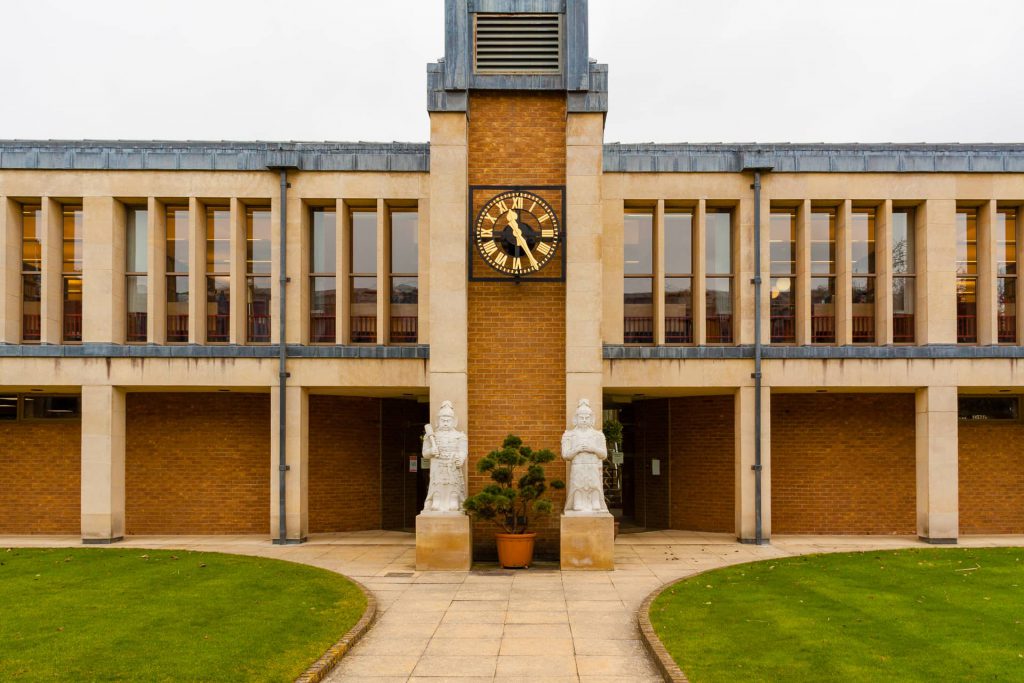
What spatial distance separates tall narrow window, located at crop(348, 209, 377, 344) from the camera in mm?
19359

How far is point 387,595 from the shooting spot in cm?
1334

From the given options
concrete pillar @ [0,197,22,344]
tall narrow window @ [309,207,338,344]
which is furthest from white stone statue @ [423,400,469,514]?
concrete pillar @ [0,197,22,344]

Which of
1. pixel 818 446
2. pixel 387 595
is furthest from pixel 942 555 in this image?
pixel 387 595

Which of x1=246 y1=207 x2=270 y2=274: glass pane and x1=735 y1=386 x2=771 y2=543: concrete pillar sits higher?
x1=246 y1=207 x2=270 y2=274: glass pane

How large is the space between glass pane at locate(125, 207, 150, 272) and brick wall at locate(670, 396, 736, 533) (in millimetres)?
14334

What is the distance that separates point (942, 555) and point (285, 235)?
16.0m

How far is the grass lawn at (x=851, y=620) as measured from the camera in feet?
29.3

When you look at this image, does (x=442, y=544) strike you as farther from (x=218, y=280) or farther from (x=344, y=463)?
(x=218, y=280)

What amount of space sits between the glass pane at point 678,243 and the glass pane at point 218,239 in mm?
10822

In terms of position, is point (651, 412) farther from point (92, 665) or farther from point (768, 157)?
point (92, 665)

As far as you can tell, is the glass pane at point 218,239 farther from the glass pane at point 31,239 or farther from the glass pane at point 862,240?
the glass pane at point 862,240

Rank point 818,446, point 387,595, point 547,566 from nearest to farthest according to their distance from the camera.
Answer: point 387,595
point 547,566
point 818,446

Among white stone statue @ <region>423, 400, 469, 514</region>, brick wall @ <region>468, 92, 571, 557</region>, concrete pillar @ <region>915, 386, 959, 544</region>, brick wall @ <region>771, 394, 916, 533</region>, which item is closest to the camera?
white stone statue @ <region>423, 400, 469, 514</region>

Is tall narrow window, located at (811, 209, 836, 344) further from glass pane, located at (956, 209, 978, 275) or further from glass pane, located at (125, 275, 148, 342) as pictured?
glass pane, located at (125, 275, 148, 342)
